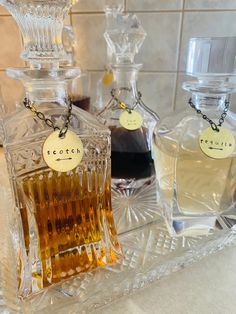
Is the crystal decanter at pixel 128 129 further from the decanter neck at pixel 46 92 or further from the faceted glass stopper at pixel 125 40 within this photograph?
the decanter neck at pixel 46 92

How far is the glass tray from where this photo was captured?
1.02 feet

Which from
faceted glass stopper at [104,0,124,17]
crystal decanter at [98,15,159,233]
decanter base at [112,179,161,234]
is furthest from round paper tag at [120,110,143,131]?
faceted glass stopper at [104,0,124,17]

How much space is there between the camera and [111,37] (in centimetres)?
49

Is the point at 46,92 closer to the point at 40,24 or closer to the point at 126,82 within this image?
the point at 40,24

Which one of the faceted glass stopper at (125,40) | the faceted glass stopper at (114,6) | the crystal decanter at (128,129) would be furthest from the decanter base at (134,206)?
the faceted glass stopper at (114,6)

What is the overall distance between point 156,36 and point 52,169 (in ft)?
1.58

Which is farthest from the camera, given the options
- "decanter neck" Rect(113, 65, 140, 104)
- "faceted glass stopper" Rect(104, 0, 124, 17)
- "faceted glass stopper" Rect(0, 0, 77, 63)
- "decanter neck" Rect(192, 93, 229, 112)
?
"faceted glass stopper" Rect(104, 0, 124, 17)

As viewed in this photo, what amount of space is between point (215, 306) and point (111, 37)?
1.44 ft

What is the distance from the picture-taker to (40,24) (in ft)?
0.89

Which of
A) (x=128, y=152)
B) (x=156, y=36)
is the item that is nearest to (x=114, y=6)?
(x=156, y=36)

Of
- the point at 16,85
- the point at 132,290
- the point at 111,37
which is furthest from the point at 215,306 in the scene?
the point at 16,85

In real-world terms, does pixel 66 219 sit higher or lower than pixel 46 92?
lower

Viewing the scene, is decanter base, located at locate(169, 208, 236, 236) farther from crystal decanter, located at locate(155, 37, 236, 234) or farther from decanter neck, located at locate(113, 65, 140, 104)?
decanter neck, located at locate(113, 65, 140, 104)

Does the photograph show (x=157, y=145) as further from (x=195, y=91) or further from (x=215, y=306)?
(x=215, y=306)
